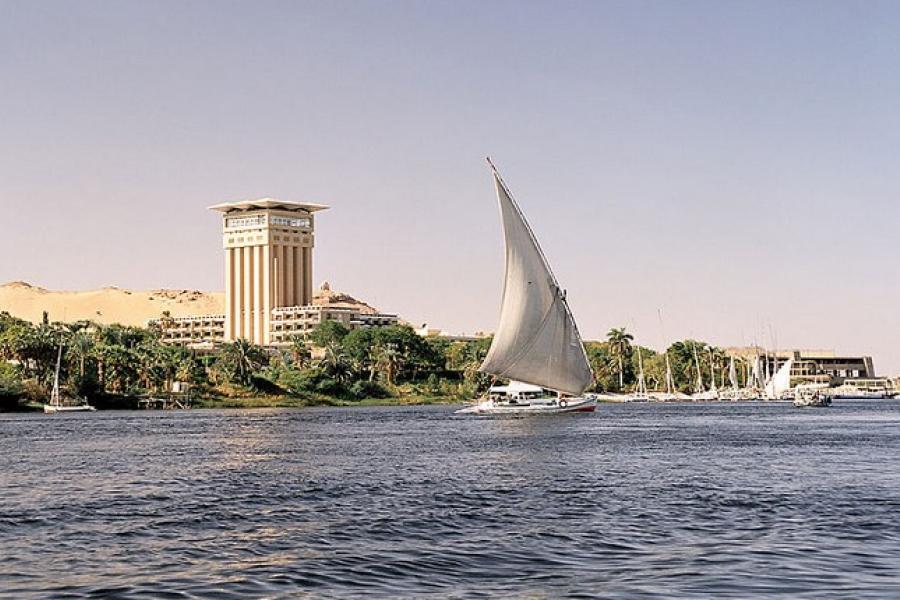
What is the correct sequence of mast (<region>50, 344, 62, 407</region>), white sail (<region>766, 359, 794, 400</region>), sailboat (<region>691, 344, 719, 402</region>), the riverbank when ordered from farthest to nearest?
sailboat (<region>691, 344, 719, 402</region>) → white sail (<region>766, 359, 794, 400</region>) → the riverbank → mast (<region>50, 344, 62, 407</region>)

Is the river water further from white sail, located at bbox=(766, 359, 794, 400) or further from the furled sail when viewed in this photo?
white sail, located at bbox=(766, 359, 794, 400)

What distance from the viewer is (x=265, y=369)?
143250 millimetres

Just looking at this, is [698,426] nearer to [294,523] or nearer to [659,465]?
[659,465]

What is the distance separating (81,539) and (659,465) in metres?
22.3

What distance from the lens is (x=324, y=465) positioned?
41.9m

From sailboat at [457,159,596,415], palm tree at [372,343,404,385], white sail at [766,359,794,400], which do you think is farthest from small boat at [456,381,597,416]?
white sail at [766,359,794,400]

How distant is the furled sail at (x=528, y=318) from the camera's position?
243 feet

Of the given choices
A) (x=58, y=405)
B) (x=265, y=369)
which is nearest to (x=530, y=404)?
(x=58, y=405)

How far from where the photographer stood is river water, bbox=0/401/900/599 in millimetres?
18641

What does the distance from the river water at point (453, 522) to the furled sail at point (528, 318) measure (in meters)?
24.7

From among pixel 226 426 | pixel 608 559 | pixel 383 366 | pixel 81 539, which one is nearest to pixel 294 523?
pixel 81 539

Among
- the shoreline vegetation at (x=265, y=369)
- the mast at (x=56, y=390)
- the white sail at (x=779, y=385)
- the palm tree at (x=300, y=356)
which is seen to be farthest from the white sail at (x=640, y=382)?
the mast at (x=56, y=390)

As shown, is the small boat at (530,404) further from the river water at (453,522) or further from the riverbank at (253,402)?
the riverbank at (253,402)

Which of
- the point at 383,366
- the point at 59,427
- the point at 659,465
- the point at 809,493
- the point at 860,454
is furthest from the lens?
the point at 383,366
